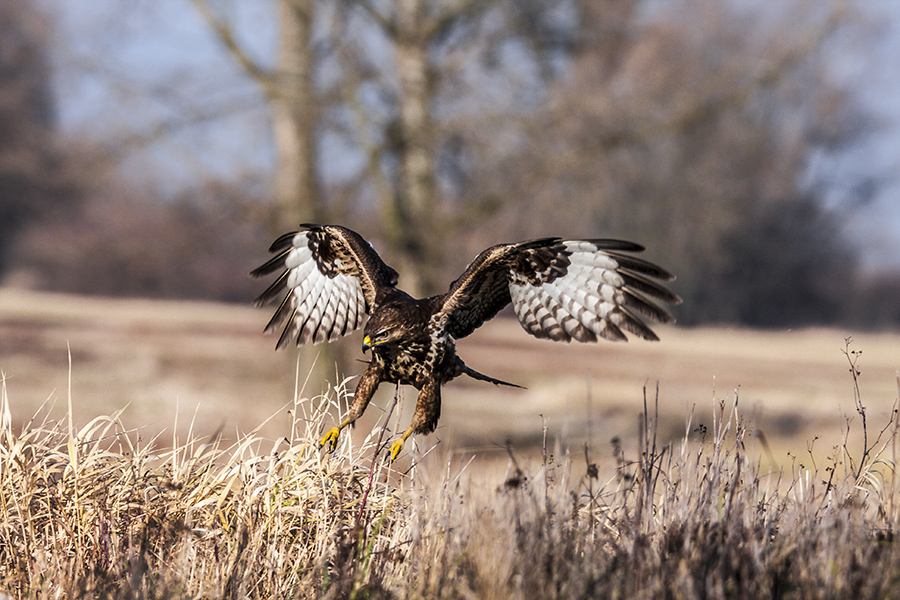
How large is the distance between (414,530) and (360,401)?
61cm

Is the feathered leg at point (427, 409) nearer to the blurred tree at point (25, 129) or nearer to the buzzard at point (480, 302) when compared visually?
the buzzard at point (480, 302)

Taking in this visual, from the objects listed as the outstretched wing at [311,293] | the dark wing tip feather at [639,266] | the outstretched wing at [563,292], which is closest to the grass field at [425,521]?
the outstretched wing at [563,292]

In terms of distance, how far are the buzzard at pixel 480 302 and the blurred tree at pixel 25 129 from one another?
6.24 metres

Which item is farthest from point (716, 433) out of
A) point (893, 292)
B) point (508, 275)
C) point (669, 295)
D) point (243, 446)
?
point (893, 292)

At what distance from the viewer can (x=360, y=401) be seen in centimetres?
363

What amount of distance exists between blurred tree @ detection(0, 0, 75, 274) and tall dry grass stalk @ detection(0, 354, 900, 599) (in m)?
6.55

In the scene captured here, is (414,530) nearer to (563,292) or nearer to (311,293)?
(563,292)

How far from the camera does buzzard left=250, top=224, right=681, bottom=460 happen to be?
3.65 m

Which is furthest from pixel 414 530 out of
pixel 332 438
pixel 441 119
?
pixel 441 119

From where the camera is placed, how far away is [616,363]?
2128 cm

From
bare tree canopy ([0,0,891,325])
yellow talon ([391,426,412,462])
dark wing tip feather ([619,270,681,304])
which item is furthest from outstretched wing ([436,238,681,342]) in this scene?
bare tree canopy ([0,0,891,325])

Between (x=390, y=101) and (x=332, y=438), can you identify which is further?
(x=390, y=101)

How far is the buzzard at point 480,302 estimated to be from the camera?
3.65 meters

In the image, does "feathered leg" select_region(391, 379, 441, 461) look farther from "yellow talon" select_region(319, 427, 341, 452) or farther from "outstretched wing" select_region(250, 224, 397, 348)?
"outstretched wing" select_region(250, 224, 397, 348)
